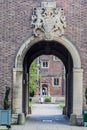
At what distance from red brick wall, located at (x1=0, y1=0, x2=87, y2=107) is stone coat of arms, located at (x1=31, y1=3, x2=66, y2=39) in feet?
0.93

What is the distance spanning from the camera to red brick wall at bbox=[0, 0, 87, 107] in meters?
22.8

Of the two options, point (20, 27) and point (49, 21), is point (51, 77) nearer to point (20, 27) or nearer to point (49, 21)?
point (20, 27)

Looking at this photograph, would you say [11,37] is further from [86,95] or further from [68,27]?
[86,95]

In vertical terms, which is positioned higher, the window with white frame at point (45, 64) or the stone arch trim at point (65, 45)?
the window with white frame at point (45, 64)

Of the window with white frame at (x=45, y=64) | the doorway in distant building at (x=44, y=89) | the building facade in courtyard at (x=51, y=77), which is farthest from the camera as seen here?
the window with white frame at (x=45, y=64)

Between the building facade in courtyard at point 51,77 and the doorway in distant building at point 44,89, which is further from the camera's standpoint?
the doorway in distant building at point 44,89

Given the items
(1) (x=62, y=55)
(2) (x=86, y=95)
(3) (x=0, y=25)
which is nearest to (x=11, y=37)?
(3) (x=0, y=25)

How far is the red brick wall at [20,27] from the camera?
2283 cm

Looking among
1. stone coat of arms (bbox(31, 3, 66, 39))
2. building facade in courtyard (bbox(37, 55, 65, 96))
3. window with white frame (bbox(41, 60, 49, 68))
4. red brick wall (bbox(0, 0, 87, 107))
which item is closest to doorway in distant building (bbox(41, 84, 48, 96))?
building facade in courtyard (bbox(37, 55, 65, 96))

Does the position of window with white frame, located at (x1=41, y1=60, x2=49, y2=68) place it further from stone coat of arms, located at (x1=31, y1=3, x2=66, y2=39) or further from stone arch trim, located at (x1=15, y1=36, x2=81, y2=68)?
stone coat of arms, located at (x1=31, y1=3, x2=66, y2=39)

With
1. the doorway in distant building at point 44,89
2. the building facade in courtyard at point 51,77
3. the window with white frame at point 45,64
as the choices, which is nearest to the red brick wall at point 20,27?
the building facade in courtyard at point 51,77

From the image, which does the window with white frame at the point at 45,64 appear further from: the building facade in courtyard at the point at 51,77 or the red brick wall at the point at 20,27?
the red brick wall at the point at 20,27

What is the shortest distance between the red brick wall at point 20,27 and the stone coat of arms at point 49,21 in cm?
28

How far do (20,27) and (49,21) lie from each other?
1.41 metres
